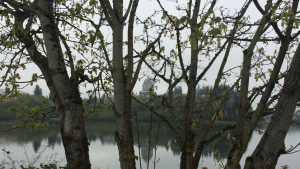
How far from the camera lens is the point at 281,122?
1748mm

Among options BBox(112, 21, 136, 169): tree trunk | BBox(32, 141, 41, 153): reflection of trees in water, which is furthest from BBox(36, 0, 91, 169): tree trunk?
BBox(32, 141, 41, 153): reflection of trees in water

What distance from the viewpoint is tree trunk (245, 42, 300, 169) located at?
1.72 m

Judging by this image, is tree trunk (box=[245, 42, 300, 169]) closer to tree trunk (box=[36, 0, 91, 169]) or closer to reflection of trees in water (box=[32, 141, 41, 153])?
tree trunk (box=[36, 0, 91, 169])

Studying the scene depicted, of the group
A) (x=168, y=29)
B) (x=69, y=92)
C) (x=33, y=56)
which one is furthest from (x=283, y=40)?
(x=33, y=56)

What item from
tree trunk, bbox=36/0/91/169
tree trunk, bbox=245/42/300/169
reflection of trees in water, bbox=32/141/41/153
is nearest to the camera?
tree trunk, bbox=245/42/300/169

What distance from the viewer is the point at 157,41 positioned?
3.93 meters

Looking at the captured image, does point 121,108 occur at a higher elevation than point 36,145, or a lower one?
higher

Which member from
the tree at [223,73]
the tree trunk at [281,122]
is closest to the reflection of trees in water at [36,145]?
the tree at [223,73]

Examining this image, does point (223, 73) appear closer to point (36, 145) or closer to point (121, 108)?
point (121, 108)

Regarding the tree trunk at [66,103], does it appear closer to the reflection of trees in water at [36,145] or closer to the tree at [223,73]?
the tree at [223,73]

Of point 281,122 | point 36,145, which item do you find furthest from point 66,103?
point 36,145

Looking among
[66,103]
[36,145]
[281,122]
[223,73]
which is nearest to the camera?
[281,122]

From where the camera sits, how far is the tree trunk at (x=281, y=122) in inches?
67.7

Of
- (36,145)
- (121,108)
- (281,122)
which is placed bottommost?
(36,145)
